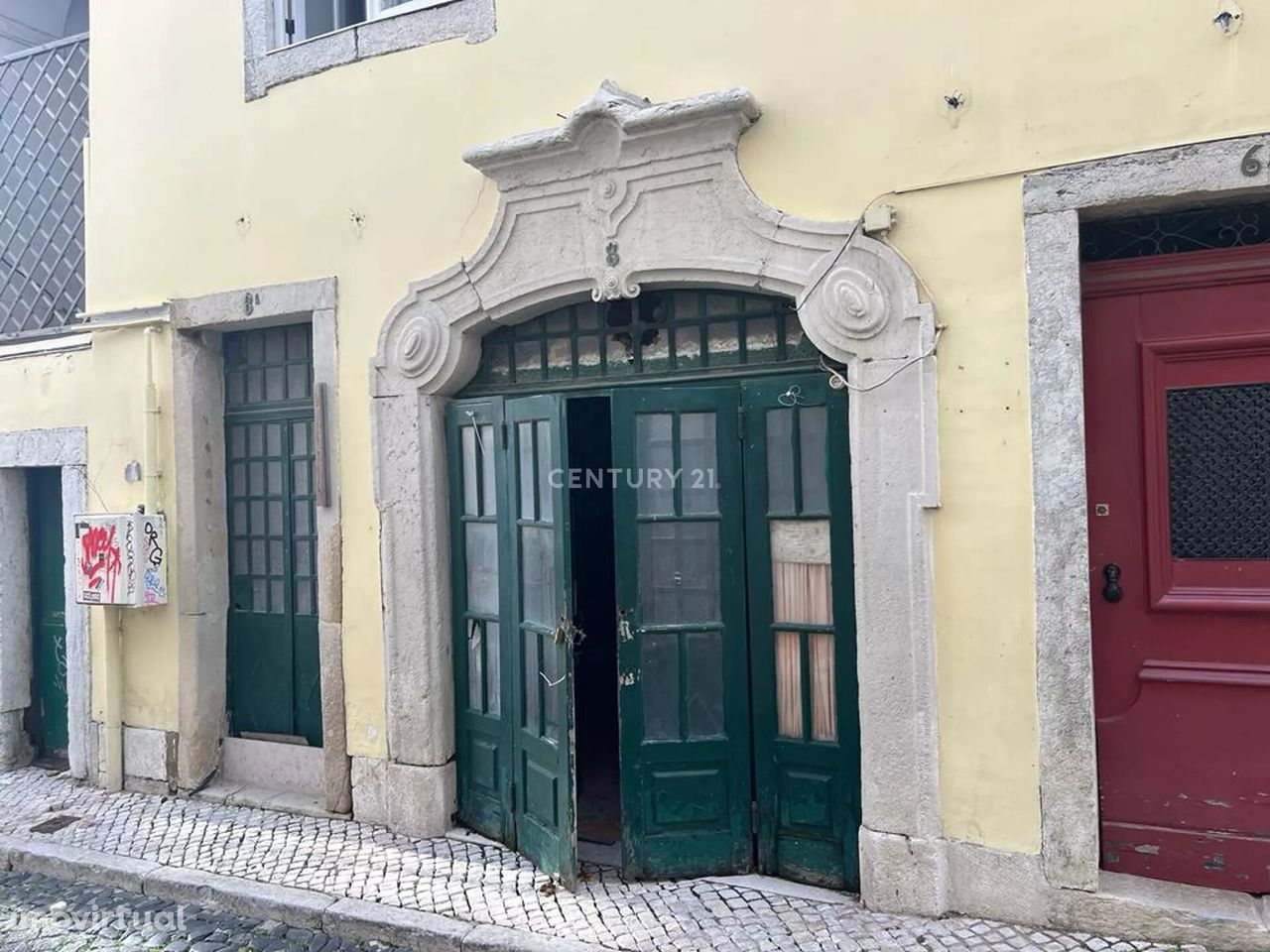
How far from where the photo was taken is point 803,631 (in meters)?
4.01

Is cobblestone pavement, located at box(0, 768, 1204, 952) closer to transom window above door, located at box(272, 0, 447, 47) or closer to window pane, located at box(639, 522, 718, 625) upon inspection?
window pane, located at box(639, 522, 718, 625)

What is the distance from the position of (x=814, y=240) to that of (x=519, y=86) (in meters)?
1.83

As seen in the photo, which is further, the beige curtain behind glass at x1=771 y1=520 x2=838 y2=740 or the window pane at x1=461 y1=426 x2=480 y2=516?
the window pane at x1=461 y1=426 x2=480 y2=516

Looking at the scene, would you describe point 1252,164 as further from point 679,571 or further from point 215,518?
point 215,518

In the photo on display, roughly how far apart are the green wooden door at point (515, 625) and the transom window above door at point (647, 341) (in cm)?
32

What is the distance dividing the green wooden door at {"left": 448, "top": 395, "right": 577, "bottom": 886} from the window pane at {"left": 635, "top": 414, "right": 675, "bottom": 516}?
35cm

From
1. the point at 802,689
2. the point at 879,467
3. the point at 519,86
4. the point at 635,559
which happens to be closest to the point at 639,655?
the point at 635,559

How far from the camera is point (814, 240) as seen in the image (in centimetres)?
383

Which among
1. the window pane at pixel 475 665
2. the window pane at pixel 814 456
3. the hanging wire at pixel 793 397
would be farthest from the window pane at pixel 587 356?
the window pane at pixel 475 665

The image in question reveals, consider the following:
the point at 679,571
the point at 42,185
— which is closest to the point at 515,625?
the point at 679,571

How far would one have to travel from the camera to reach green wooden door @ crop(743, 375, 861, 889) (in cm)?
392

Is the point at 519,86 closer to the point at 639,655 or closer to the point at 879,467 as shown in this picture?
the point at 879,467

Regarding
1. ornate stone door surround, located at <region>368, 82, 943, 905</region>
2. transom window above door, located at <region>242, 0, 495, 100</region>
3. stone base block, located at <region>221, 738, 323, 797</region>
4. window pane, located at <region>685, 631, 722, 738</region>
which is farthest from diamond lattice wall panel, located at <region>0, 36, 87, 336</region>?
window pane, located at <region>685, 631, 722, 738</region>

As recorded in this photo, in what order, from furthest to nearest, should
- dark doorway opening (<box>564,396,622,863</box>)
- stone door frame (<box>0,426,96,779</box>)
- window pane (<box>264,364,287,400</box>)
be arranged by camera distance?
stone door frame (<box>0,426,96,779</box>), window pane (<box>264,364,287,400</box>), dark doorway opening (<box>564,396,622,863</box>)
